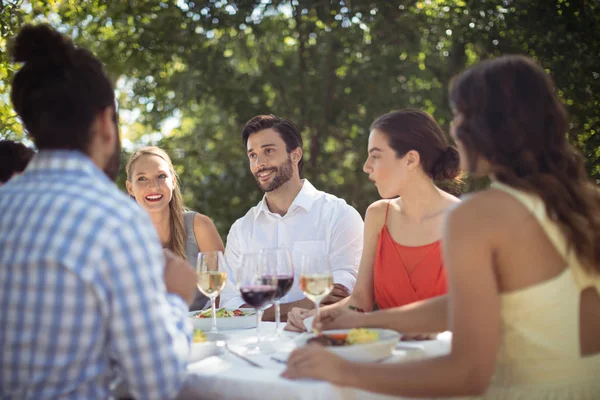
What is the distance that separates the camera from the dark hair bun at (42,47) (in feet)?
5.85

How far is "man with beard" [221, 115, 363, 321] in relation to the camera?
162 inches

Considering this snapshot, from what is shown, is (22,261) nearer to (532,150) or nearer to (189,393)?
(189,393)

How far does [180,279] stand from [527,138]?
1102 millimetres

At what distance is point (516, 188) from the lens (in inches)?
70.8

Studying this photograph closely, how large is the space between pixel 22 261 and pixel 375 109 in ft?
18.2

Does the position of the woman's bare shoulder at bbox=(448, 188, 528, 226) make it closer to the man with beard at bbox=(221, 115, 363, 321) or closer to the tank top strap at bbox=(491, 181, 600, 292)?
the tank top strap at bbox=(491, 181, 600, 292)

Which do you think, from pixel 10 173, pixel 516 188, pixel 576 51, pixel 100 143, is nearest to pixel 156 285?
pixel 100 143

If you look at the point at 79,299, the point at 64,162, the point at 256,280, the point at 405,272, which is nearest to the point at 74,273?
the point at 79,299

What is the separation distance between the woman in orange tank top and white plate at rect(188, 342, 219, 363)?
1.08m

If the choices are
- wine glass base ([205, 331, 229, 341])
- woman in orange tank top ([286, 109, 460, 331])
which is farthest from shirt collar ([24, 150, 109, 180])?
woman in orange tank top ([286, 109, 460, 331])

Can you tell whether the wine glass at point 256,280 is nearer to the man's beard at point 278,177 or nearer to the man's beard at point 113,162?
the man's beard at point 113,162

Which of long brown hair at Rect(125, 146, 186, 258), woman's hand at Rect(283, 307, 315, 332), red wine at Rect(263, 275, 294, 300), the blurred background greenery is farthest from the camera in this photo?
the blurred background greenery

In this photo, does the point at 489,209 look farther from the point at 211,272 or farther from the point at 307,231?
the point at 307,231

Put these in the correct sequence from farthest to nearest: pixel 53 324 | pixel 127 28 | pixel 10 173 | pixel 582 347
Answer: pixel 127 28 → pixel 10 173 → pixel 582 347 → pixel 53 324
